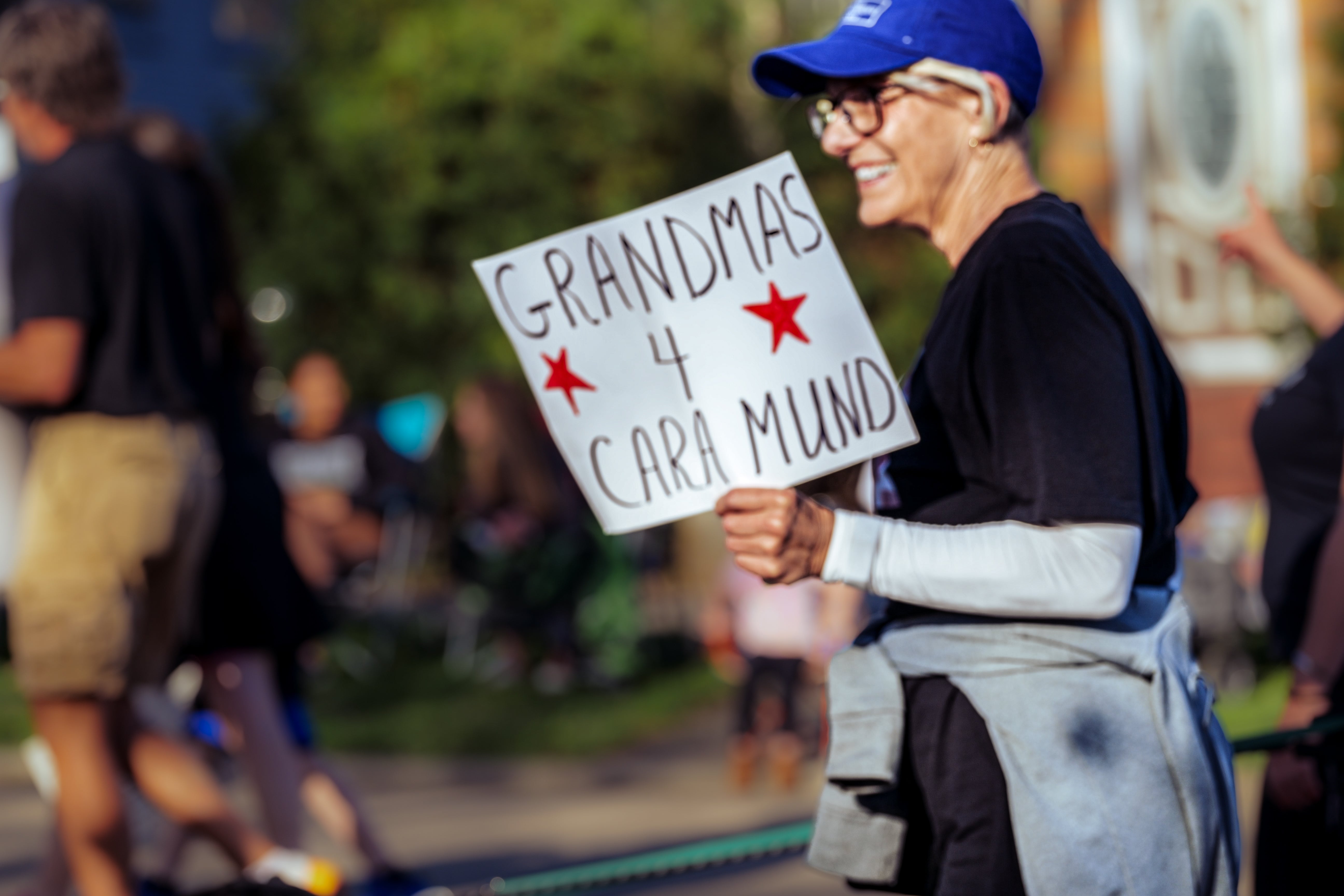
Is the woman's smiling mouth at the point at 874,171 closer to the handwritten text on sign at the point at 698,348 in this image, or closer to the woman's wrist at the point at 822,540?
the handwritten text on sign at the point at 698,348

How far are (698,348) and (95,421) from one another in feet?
5.78

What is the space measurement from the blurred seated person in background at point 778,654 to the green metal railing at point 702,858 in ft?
12.3

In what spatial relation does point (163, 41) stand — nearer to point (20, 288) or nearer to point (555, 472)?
point (555, 472)

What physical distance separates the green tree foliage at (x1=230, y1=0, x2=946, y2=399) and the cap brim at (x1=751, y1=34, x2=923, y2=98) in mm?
8841

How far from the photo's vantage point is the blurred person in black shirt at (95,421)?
326cm

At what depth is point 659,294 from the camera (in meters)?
2.06

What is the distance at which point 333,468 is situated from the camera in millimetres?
8930

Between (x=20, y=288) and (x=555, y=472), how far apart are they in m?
6.60

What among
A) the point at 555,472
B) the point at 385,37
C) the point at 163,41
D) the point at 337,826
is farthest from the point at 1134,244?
the point at 163,41

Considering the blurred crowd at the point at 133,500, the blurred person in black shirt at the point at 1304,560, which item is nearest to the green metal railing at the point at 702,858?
the blurred person in black shirt at the point at 1304,560

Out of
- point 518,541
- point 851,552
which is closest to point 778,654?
point 518,541

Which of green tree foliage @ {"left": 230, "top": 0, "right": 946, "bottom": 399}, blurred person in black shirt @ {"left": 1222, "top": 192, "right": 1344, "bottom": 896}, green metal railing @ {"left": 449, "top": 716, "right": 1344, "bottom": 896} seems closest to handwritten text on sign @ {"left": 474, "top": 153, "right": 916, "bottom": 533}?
green metal railing @ {"left": 449, "top": 716, "right": 1344, "bottom": 896}

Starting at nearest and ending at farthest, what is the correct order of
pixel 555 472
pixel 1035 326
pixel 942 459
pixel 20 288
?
pixel 1035 326 < pixel 942 459 < pixel 20 288 < pixel 555 472

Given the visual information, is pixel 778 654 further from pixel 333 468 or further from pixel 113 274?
pixel 113 274
